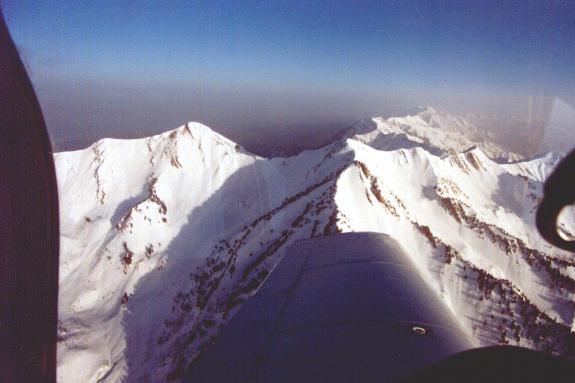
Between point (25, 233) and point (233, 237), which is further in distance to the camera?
point (233, 237)

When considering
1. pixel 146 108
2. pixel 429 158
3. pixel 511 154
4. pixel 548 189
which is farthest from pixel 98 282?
pixel 511 154

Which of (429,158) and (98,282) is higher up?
(429,158)

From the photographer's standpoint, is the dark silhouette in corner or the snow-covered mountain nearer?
the dark silhouette in corner

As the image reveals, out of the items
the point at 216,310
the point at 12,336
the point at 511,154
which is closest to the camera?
the point at 12,336

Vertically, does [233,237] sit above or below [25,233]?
below

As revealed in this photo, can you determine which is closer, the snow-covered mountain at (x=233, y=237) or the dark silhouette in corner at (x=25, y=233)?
the dark silhouette in corner at (x=25, y=233)

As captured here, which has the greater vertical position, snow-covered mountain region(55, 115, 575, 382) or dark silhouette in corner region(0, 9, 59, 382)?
dark silhouette in corner region(0, 9, 59, 382)

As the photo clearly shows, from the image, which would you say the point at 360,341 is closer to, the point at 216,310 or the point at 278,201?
the point at 216,310

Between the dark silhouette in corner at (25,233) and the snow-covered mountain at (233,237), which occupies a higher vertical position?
the dark silhouette in corner at (25,233)
